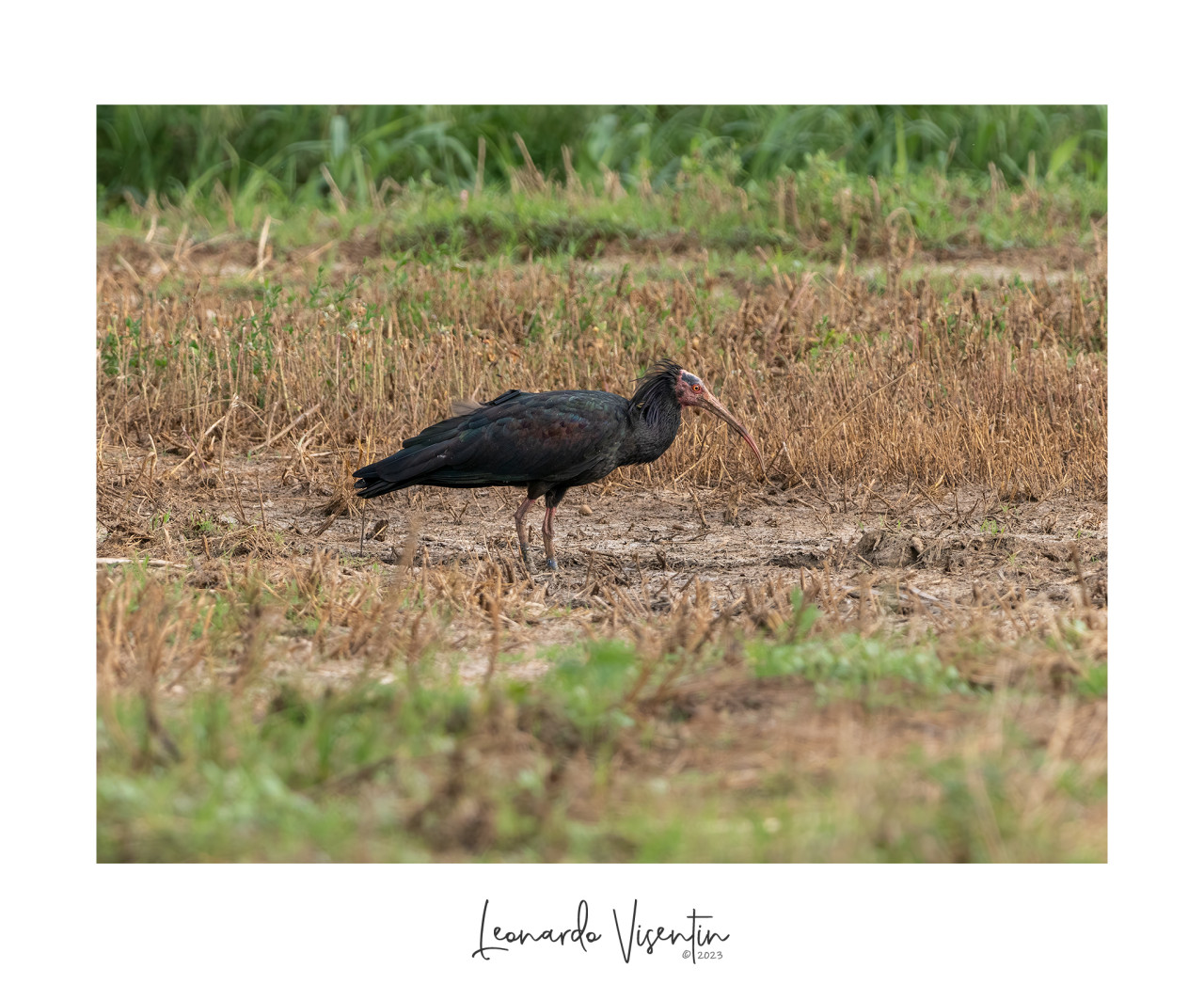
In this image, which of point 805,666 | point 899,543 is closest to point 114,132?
point 899,543

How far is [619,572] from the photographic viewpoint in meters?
7.25

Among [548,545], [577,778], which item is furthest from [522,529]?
[577,778]

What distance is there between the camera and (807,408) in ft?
29.8

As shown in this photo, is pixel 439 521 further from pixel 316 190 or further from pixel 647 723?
pixel 316 190

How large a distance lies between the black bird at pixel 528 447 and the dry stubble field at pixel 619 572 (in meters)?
0.44

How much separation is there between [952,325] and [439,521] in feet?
14.4

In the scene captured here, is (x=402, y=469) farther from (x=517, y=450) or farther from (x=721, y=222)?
(x=721, y=222)

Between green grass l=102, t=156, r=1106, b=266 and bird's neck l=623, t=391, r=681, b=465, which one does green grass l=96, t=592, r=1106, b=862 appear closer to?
bird's neck l=623, t=391, r=681, b=465

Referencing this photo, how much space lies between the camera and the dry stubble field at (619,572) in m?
3.97

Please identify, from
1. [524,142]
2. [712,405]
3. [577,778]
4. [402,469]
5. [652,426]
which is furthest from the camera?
[524,142]

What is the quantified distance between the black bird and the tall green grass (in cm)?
840

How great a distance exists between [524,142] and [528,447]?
9.54m

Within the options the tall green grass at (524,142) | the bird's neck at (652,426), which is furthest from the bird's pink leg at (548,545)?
the tall green grass at (524,142)

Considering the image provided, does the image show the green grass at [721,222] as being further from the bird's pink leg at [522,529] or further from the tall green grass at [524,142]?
the bird's pink leg at [522,529]
